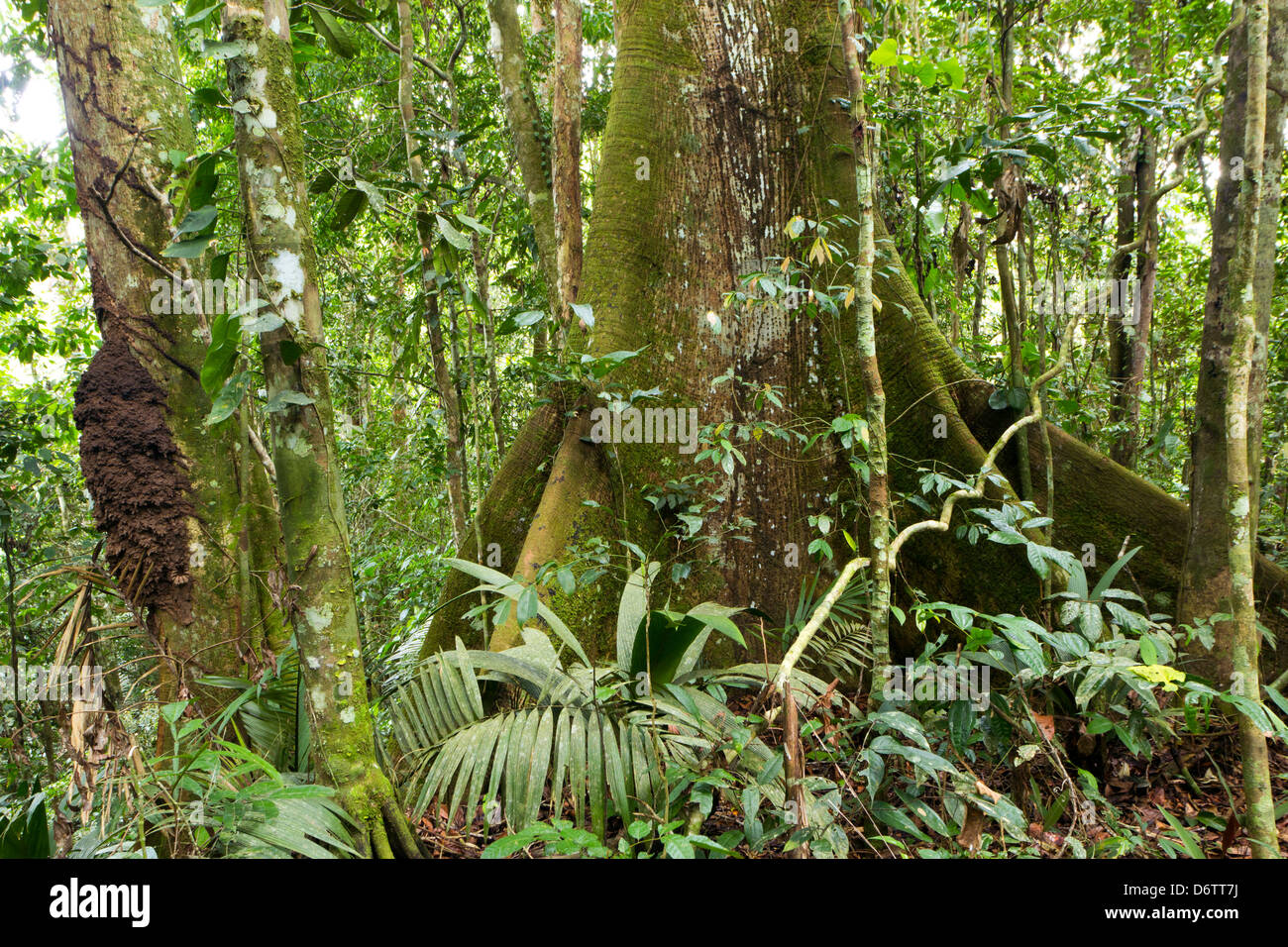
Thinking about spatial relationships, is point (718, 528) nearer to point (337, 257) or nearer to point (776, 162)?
point (776, 162)

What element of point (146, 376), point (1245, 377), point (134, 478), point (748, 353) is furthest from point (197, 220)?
point (1245, 377)

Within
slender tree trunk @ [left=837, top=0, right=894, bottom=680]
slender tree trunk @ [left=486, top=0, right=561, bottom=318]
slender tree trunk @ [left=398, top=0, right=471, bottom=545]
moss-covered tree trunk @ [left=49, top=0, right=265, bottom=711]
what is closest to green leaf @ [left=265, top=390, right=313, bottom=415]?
moss-covered tree trunk @ [left=49, top=0, right=265, bottom=711]

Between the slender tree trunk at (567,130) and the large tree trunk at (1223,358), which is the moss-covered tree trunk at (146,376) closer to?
the slender tree trunk at (567,130)

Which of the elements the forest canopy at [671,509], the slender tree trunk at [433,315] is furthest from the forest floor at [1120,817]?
Result: the slender tree trunk at [433,315]

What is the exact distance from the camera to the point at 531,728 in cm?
190

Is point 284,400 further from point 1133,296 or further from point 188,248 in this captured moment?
point 1133,296

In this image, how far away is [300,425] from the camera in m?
1.63

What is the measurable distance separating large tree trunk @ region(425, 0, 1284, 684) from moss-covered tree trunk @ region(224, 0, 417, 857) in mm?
1148

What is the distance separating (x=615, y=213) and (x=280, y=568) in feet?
6.97

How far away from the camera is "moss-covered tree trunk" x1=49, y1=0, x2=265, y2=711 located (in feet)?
7.07

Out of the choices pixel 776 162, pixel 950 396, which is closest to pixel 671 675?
pixel 950 396

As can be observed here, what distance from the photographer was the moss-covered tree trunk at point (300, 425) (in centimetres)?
161

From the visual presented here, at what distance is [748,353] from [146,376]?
2289 mm

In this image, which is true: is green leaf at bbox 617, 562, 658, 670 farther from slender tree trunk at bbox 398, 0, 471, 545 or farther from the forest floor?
slender tree trunk at bbox 398, 0, 471, 545
